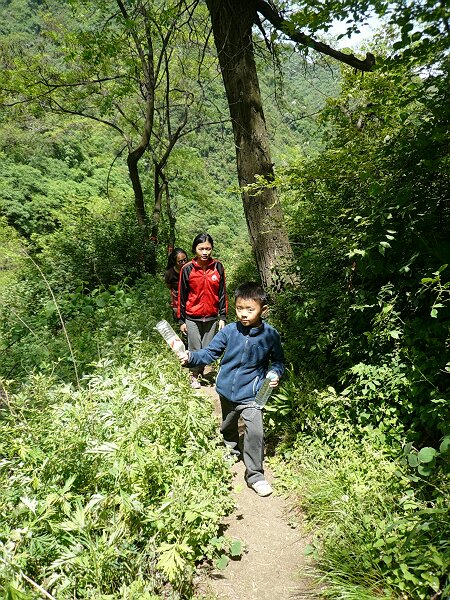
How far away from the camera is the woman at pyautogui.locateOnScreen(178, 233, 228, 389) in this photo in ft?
14.9

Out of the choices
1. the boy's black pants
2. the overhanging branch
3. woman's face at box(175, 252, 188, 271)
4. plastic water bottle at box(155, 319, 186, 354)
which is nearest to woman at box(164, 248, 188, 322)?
woman's face at box(175, 252, 188, 271)

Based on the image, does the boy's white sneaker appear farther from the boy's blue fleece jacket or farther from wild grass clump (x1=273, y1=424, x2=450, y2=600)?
the boy's blue fleece jacket

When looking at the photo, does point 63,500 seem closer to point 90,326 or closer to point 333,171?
point 333,171

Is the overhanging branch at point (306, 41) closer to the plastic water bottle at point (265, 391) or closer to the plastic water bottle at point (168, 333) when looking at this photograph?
the plastic water bottle at point (168, 333)

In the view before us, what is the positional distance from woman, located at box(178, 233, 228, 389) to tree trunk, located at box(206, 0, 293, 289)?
2.30 ft

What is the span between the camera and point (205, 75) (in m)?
11.0

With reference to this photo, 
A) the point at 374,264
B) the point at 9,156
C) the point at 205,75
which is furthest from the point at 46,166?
the point at 374,264

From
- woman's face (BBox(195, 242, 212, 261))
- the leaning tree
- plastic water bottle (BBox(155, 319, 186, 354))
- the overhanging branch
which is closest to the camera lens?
plastic water bottle (BBox(155, 319, 186, 354))

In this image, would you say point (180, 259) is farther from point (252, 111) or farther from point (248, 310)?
point (248, 310)

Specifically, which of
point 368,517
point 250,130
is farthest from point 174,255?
point 368,517

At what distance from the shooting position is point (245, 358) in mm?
3234

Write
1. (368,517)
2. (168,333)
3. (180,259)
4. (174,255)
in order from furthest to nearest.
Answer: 1. (174,255)
2. (180,259)
3. (168,333)
4. (368,517)

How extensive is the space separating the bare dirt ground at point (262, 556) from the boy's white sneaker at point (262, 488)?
46 mm

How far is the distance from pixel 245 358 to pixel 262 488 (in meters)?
1.07
